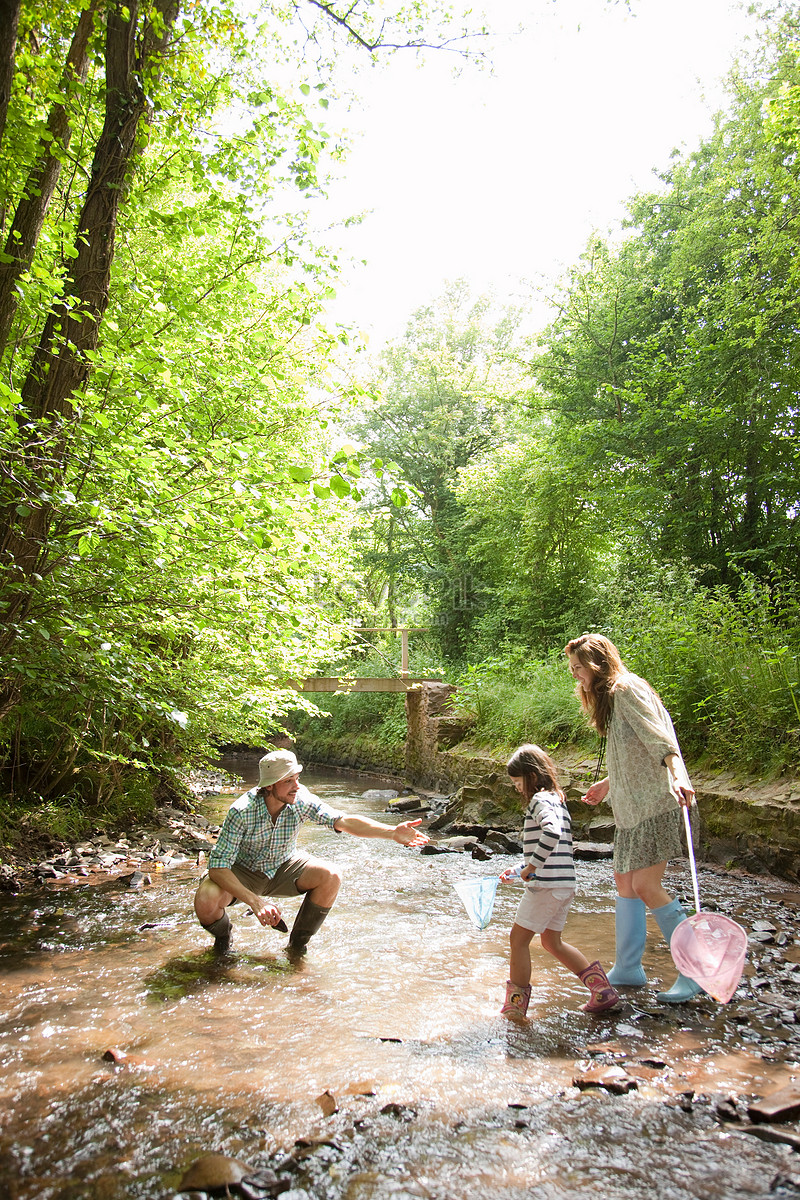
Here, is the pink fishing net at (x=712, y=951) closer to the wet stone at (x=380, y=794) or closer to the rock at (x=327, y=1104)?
the rock at (x=327, y=1104)

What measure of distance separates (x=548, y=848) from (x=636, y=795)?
63 centimetres

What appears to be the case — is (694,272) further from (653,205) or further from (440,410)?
(440,410)

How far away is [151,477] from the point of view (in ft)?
17.7

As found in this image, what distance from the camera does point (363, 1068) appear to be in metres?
3.37

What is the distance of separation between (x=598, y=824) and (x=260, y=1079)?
7341mm

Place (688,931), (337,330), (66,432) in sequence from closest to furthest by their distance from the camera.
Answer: (688,931) → (66,432) → (337,330)

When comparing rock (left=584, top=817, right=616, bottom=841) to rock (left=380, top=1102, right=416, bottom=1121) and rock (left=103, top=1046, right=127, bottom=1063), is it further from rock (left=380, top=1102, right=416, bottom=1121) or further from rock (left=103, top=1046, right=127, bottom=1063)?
rock (left=103, top=1046, right=127, bottom=1063)

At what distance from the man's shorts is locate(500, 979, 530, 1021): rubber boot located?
1839 millimetres

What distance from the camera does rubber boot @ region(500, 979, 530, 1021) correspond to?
155 inches

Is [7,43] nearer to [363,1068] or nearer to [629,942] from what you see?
[363,1068]

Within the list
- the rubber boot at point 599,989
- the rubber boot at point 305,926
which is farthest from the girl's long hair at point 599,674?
the rubber boot at point 305,926

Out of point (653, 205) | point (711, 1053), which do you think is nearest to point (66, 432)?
point (711, 1053)

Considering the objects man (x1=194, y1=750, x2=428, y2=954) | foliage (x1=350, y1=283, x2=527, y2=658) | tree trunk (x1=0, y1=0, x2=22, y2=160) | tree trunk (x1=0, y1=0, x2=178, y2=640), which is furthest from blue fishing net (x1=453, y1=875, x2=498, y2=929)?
foliage (x1=350, y1=283, x2=527, y2=658)

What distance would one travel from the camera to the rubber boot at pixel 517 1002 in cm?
393
